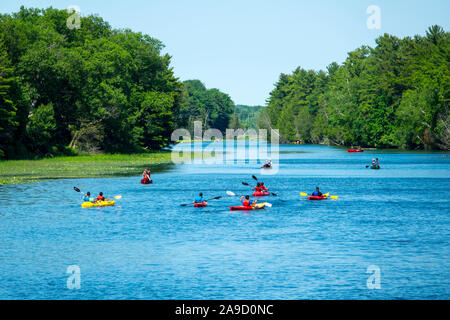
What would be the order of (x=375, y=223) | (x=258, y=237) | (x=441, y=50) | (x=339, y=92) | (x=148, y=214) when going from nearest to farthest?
1. (x=258, y=237)
2. (x=375, y=223)
3. (x=148, y=214)
4. (x=441, y=50)
5. (x=339, y=92)

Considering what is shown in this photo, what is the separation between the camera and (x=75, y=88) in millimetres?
93188

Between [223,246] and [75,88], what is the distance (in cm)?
7012

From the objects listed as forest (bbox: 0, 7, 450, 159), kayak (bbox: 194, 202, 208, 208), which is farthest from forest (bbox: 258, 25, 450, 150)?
kayak (bbox: 194, 202, 208, 208)

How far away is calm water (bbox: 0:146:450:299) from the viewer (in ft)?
71.0

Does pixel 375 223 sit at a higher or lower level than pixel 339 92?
lower

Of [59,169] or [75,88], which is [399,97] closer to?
[75,88]

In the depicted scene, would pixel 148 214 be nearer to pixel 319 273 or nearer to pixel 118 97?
pixel 319 273

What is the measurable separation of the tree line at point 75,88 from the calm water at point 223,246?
1266 inches

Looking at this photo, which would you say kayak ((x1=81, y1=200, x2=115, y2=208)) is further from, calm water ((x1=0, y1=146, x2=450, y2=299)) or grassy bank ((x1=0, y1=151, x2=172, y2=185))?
grassy bank ((x1=0, y1=151, x2=172, y2=185))

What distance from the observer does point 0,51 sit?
7919 cm

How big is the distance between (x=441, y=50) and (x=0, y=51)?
92.5 metres

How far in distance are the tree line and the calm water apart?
3216 cm

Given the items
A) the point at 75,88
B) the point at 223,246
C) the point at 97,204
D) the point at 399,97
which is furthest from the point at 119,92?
the point at 223,246

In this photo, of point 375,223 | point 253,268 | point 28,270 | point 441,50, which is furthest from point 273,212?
point 441,50
